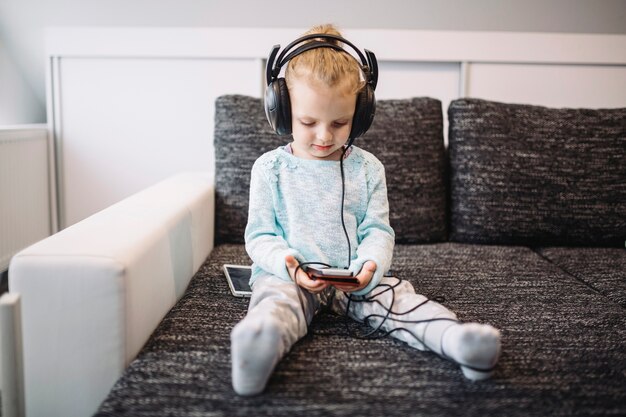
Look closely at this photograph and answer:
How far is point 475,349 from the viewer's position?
888mm

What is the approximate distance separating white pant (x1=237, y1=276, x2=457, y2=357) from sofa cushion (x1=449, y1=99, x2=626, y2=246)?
0.64 meters

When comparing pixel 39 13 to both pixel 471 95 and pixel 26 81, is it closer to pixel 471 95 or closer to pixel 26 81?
pixel 26 81

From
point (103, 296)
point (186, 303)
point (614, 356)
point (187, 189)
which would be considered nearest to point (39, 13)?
point (187, 189)

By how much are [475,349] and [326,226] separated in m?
0.39

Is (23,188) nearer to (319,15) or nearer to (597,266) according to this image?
(319,15)

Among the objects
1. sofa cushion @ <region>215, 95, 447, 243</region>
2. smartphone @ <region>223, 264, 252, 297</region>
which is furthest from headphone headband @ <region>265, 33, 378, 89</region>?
sofa cushion @ <region>215, 95, 447, 243</region>

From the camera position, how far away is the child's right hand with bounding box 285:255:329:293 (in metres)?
1.04

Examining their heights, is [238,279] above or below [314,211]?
below

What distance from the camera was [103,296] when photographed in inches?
37.3

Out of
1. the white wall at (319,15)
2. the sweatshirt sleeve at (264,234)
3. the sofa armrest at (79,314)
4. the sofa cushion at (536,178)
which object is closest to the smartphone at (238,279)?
the sweatshirt sleeve at (264,234)

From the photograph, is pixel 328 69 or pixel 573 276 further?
pixel 573 276

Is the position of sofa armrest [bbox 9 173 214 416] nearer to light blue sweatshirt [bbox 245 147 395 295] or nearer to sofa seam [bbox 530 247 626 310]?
light blue sweatshirt [bbox 245 147 395 295]

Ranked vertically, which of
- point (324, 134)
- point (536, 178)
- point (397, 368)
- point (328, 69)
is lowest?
point (397, 368)

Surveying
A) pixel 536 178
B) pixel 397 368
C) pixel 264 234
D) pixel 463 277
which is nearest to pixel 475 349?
pixel 397 368
